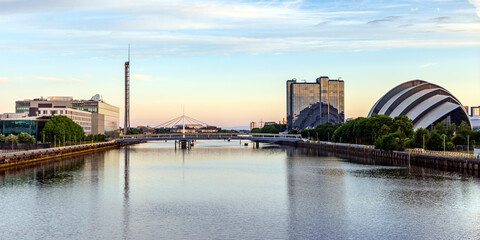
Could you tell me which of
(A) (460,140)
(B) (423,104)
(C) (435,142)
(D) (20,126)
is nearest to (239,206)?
(C) (435,142)

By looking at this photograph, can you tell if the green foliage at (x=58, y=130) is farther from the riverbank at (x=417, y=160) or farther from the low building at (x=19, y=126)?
the riverbank at (x=417, y=160)

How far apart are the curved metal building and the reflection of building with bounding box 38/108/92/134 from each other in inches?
3450

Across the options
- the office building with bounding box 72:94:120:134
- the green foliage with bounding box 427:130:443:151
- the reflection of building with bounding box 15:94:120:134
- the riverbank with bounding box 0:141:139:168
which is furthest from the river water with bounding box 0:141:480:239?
the office building with bounding box 72:94:120:134

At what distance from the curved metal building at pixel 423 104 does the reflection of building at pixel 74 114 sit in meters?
87.6

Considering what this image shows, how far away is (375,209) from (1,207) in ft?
82.9

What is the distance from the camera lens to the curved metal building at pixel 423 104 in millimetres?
120250

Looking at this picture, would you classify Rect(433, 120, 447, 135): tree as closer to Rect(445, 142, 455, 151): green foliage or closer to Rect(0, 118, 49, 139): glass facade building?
Rect(445, 142, 455, 151): green foliage

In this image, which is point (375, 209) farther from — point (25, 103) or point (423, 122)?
point (25, 103)

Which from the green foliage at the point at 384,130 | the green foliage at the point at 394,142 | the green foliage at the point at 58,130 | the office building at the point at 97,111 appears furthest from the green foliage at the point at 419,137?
the office building at the point at 97,111

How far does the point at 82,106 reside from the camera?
174125mm

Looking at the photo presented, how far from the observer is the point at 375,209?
34.2 m

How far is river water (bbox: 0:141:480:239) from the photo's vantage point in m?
27.6

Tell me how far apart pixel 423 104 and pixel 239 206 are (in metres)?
102

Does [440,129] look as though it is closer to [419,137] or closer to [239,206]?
[419,137]
